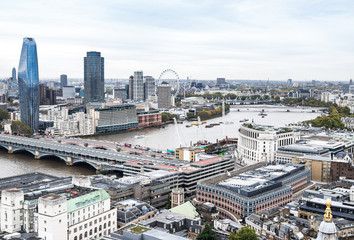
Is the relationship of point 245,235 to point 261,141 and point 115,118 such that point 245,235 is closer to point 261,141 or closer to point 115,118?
point 261,141

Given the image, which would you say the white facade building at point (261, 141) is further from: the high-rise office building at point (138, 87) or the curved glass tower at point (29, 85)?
the high-rise office building at point (138, 87)

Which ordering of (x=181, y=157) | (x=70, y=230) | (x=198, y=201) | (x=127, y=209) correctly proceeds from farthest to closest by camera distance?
(x=181, y=157), (x=198, y=201), (x=127, y=209), (x=70, y=230)

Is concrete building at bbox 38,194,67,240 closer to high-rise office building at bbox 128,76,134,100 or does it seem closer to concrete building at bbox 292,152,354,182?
concrete building at bbox 292,152,354,182

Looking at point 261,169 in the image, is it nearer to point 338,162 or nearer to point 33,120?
point 338,162

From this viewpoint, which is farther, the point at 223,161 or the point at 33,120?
the point at 33,120

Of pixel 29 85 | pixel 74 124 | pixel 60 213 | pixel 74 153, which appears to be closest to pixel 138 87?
pixel 29 85

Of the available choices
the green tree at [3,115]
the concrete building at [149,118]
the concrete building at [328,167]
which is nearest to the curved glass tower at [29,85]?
the green tree at [3,115]

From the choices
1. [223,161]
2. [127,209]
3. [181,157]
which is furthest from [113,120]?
[127,209]
